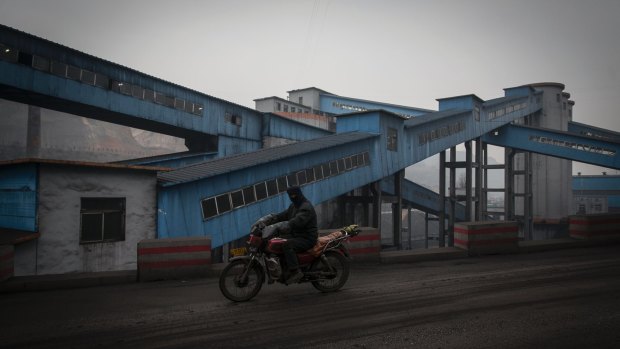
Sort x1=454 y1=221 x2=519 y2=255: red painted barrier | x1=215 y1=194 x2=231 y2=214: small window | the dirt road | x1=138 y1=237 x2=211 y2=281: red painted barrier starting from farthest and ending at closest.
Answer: x1=215 y1=194 x2=231 y2=214: small window, x1=454 y1=221 x2=519 y2=255: red painted barrier, x1=138 y1=237 x2=211 y2=281: red painted barrier, the dirt road

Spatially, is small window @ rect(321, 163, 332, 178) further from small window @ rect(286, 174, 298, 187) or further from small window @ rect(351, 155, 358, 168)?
small window @ rect(286, 174, 298, 187)

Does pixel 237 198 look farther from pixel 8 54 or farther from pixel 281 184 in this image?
pixel 8 54

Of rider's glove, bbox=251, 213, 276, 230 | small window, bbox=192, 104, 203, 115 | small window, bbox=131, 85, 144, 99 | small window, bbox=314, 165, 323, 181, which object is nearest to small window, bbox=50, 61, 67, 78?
small window, bbox=131, 85, 144, 99

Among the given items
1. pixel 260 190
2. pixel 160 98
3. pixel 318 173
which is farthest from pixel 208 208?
pixel 160 98

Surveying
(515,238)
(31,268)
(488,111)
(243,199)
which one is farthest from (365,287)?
(488,111)

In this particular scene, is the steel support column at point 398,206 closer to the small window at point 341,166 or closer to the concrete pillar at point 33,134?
the small window at point 341,166

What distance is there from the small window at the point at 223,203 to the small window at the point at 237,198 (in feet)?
0.74

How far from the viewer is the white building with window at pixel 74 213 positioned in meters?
11.4

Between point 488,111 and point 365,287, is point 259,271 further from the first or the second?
point 488,111

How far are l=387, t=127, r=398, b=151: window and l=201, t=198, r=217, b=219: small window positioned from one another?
12.7 meters

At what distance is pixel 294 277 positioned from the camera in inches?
254

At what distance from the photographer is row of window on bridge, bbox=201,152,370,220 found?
14414mm

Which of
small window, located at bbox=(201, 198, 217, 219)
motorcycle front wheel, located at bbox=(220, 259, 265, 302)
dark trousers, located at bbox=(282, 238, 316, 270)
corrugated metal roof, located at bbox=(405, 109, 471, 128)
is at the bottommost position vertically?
motorcycle front wheel, located at bbox=(220, 259, 265, 302)

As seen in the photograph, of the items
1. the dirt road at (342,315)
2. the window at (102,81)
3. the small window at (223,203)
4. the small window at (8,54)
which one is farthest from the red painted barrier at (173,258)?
the window at (102,81)
